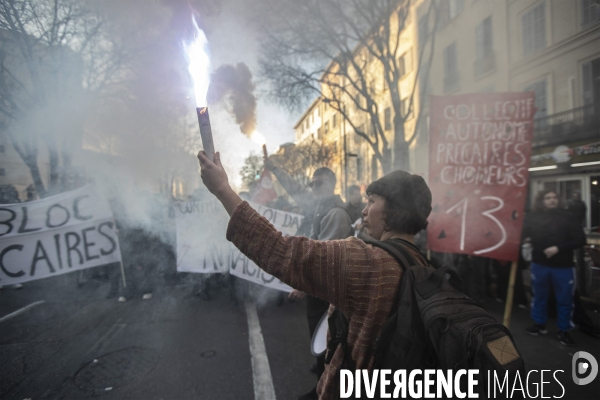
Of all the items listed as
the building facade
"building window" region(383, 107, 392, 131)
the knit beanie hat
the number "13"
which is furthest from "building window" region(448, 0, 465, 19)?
the knit beanie hat

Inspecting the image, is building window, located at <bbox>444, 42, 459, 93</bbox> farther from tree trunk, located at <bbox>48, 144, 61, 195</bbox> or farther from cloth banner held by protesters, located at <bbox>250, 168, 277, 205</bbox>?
tree trunk, located at <bbox>48, 144, 61, 195</bbox>

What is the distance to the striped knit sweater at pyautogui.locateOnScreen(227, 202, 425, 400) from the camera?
1.08 m

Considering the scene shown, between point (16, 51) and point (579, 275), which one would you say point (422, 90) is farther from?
point (16, 51)

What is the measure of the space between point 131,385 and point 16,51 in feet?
11.7

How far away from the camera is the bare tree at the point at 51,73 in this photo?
3.36m

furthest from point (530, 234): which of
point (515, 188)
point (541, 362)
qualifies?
point (541, 362)

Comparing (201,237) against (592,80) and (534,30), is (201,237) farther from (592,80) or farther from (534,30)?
(592,80)

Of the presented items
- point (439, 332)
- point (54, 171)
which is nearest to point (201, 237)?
point (54, 171)

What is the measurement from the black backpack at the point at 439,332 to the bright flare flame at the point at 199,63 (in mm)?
960

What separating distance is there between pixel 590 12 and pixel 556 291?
167 inches

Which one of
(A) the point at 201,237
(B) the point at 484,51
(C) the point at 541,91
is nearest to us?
(A) the point at 201,237

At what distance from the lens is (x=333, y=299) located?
1152mm

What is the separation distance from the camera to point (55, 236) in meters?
3.46

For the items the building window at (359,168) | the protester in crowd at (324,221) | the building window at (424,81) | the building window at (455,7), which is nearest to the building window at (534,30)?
the building window at (455,7)
